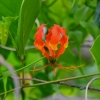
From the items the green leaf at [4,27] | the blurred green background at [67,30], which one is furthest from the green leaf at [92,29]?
the green leaf at [4,27]

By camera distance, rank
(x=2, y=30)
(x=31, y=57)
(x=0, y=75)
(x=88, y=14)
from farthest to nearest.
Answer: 1. (x=31, y=57)
2. (x=88, y=14)
3. (x=0, y=75)
4. (x=2, y=30)

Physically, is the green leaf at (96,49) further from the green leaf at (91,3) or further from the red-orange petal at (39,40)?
the green leaf at (91,3)

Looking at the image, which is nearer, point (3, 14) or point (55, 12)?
point (3, 14)

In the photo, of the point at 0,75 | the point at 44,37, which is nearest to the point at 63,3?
the point at 44,37

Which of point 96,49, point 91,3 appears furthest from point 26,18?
point 91,3

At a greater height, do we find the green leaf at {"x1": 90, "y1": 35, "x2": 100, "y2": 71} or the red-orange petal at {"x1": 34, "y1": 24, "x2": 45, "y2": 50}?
the red-orange petal at {"x1": 34, "y1": 24, "x2": 45, "y2": 50}

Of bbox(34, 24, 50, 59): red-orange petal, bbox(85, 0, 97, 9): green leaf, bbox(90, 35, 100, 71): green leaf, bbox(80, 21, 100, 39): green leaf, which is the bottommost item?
bbox(90, 35, 100, 71): green leaf

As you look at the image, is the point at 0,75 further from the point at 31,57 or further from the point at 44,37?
the point at 31,57

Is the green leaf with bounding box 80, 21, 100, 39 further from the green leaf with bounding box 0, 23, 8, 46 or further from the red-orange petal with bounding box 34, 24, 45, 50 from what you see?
the green leaf with bounding box 0, 23, 8, 46

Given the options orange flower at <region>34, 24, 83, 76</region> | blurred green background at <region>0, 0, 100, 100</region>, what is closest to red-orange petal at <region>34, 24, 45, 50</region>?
orange flower at <region>34, 24, 83, 76</region>
